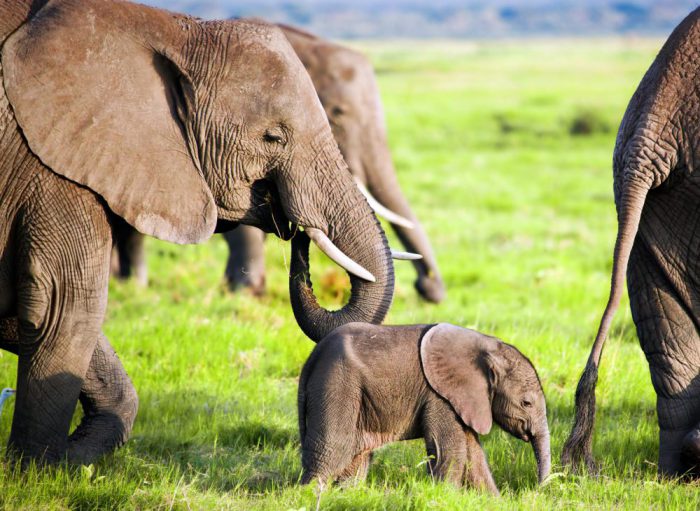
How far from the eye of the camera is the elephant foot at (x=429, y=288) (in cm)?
1036

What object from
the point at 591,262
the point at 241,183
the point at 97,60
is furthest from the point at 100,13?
the point at 591,262

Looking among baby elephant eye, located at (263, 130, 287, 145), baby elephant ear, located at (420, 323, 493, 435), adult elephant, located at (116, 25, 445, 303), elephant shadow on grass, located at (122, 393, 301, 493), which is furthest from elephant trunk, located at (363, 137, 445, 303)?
baby elephant ear, located at (420, 323, 493, 435)

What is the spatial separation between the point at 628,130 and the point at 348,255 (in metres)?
1.48

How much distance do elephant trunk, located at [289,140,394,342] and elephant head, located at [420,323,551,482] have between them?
39 centimetres

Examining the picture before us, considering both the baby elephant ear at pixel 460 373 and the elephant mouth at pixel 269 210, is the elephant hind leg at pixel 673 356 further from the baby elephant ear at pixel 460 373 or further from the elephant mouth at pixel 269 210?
the elephant mouth at pixel 269 210

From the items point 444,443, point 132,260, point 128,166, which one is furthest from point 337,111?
point 444,443

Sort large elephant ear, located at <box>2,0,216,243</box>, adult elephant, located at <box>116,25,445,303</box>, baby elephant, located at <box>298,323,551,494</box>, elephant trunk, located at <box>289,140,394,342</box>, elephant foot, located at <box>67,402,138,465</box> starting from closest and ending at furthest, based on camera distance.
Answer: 1. large elephant ear, located at <box>2,0,216,243</box>
2. baby elephant, located at <box>298,323,551,494</box>
3. elephant trunk, located at <box>289,140,394,342</box>
4. elephant foot, located at <box>67,402,138,465</box>
5. adult elephant, located at <box>116,25,445,303</box>

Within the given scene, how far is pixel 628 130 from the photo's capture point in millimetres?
5344

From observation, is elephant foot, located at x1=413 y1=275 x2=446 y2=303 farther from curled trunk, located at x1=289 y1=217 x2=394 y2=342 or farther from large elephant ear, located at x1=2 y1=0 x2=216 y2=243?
large elephant ear, located at x1=2 y1=0 x2=216 y2=243

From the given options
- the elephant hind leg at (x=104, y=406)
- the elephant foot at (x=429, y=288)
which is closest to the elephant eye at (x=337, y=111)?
the elephant foot at (x=429, y=288)

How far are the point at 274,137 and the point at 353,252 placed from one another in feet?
2.20

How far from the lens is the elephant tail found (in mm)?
5051

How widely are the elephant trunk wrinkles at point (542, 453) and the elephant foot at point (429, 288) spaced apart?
5.30 meters

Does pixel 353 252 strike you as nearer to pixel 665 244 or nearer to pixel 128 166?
pixel 128 166
